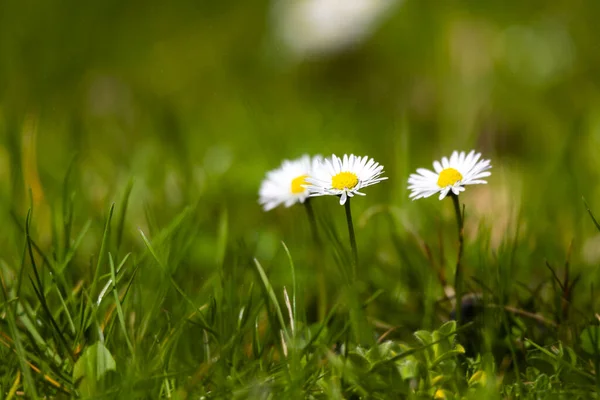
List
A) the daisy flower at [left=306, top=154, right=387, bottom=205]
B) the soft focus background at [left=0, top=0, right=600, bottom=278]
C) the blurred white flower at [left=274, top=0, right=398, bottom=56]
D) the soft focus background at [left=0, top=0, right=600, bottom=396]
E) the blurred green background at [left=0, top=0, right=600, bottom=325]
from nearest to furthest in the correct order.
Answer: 1. the daisy flower at [left=306, top=154, right=387, bottom=205]
2. the soft focus background at [left=0, top=0, right=600, bottom=396]
3. the blurred green background at [left=0, top=0, right=600, bottom=325]
4. the soft focus background at [left=0, top=0, right=600, bottom=278]
5. the blurred white flower at [left=274, top=0, right=398, bottom=56]

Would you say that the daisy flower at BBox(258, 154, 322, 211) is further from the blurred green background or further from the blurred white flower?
the blurred white flower

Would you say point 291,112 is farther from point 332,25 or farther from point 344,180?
point 344,180

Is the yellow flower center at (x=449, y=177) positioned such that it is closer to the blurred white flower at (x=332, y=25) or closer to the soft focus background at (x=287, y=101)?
the soft focus background at (x=287, y=101)

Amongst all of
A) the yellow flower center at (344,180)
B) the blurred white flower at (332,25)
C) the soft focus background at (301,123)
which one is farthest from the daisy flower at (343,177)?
the blurred white flower at (332,25)

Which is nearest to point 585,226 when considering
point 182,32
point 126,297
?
point 126,297

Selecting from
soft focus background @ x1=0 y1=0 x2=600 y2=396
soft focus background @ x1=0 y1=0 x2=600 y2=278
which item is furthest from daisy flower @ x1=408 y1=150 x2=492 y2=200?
soft focus background @ x1=0 y1=0 x2=600 y2=278

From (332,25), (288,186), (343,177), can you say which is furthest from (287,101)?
(343,177)
